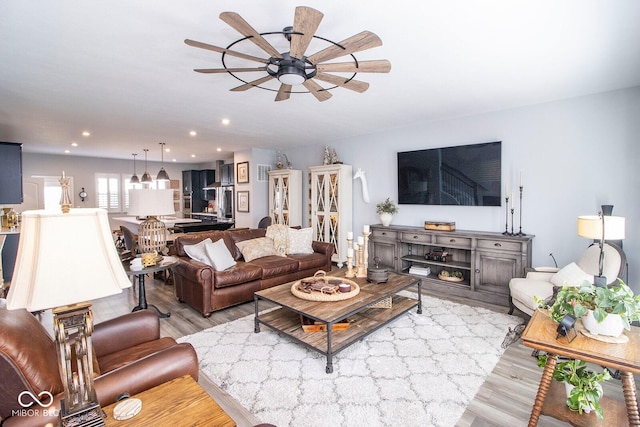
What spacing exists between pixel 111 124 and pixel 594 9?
229 inches

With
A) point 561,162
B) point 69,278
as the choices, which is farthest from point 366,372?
point 561,162

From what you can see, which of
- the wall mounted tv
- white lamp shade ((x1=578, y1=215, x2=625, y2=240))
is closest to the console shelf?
the wall mounted tv

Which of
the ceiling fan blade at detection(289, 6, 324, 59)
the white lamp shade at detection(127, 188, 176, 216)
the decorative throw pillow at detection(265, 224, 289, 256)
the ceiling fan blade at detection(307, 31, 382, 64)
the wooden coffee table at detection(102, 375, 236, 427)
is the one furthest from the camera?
the decorative throw pillow at detection(265, 224, 289, 256)

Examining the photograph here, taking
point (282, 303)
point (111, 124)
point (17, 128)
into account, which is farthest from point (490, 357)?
point (17, 128)

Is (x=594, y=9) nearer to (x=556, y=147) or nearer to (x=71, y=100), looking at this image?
(x=556, y=147)

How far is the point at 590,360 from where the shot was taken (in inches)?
64.3

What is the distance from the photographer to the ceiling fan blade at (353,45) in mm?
1810

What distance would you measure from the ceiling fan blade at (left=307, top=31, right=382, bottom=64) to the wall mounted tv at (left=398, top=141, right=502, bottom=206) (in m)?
3.19

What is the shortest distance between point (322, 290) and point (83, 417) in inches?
81.4

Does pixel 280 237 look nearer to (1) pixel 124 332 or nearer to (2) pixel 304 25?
(1) pixel 124 332

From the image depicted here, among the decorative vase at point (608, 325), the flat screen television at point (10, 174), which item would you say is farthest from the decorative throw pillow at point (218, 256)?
the flat screen television at point (10, 174)

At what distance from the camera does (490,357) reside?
8.96 feet

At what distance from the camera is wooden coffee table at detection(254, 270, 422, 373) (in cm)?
257

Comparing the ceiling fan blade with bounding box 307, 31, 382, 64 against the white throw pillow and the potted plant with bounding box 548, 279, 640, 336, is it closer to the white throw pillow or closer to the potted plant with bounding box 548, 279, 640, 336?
the potted plant with bounding box 548, 279, 640, 336
